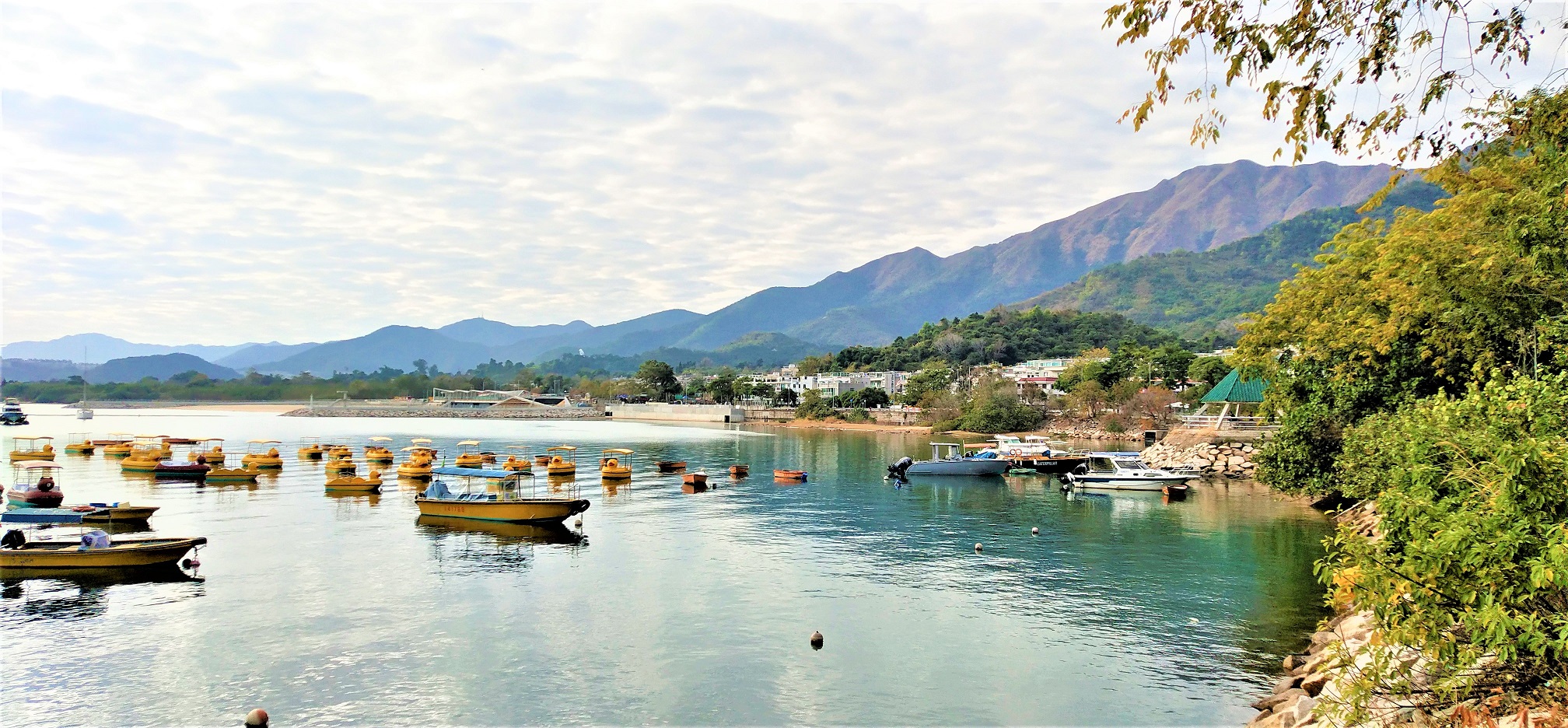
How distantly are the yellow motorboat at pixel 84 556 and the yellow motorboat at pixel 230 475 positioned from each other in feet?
101

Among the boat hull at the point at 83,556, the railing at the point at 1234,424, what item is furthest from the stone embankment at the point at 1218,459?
the boat hull at the point at 83,556

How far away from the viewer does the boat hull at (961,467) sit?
198 ft

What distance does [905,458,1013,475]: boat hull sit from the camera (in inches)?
2378

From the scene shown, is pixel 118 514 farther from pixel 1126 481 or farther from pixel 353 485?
pixel 1126 481

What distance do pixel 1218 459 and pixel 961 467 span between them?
1736 centimetres

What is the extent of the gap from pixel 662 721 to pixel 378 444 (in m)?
84.2

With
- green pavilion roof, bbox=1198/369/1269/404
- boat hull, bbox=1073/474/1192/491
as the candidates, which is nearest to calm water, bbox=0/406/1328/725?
boat hull, bbox=1073/474/1192/491

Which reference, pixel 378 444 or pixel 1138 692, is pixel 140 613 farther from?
pixel 378 444

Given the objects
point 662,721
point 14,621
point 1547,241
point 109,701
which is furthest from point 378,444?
point 1547,241

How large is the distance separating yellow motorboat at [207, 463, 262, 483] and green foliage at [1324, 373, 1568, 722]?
6268cm

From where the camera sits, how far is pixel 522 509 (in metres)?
37.7

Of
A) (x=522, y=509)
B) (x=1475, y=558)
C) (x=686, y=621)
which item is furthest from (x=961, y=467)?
(x=1475, y=558)

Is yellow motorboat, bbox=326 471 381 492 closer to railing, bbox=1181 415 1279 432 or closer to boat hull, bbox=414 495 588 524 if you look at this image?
boat hull, bbox=414 495 588 524

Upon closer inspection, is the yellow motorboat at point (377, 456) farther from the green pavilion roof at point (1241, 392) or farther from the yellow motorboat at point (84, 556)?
the green pavilion roof at point (1241, 392)
